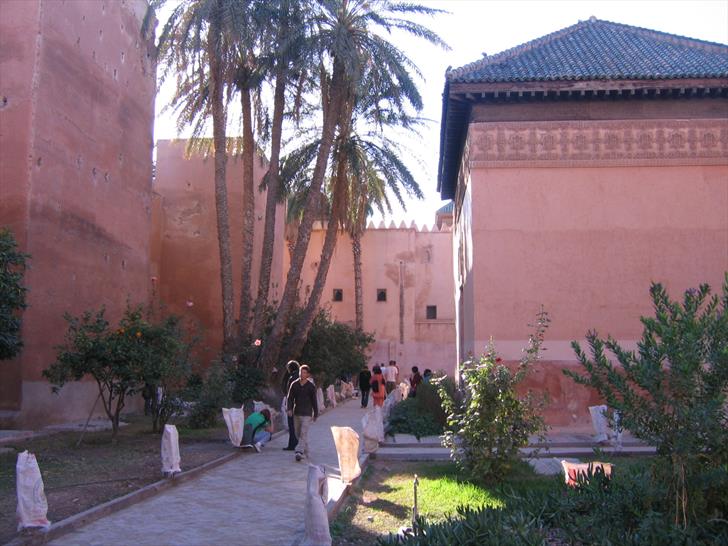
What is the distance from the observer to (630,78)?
1781 cm

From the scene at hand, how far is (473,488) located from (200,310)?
905 inches

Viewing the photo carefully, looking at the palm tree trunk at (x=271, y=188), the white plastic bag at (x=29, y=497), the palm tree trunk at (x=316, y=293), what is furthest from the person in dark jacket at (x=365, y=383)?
the white plastic bag at (x=29, y=497)

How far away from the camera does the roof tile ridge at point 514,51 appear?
61.0 feet

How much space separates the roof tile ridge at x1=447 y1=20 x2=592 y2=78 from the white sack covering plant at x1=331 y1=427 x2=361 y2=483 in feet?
33.6

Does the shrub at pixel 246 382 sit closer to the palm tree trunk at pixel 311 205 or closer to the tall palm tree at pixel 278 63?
the palm tree trunk at pixel 311 205

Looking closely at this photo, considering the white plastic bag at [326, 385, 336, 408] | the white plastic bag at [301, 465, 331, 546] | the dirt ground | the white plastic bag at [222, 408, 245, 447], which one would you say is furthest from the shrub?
the white plastic bag at [301, 465, 331, 546]

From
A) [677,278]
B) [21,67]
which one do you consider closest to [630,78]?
[677,278]

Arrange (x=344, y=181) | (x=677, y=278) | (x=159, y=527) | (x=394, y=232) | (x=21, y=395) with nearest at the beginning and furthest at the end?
1. (x=159, y=527)
2. (x=21, y=395)
3. (x=677, y=278)
4. (x=344, y=181)
5. (x=394, y=232)

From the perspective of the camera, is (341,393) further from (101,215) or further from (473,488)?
(473,488)

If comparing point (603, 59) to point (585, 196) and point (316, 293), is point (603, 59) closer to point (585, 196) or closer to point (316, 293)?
point (585, 196)

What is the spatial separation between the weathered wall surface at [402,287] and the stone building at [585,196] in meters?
25.7

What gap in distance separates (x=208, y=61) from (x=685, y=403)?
729 inches

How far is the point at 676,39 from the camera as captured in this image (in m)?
20.6

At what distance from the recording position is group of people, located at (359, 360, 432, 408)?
20.7m
